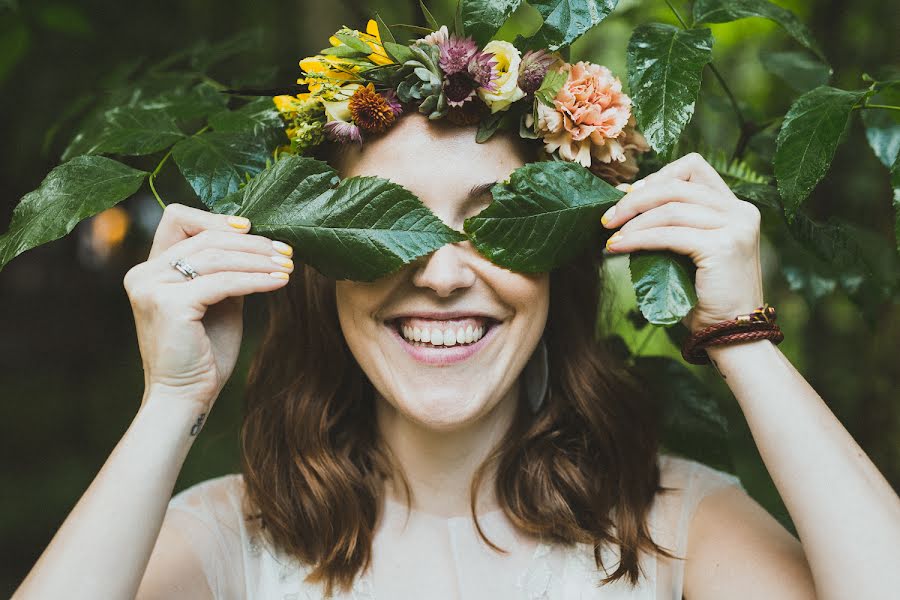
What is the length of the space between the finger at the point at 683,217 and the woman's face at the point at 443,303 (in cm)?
26

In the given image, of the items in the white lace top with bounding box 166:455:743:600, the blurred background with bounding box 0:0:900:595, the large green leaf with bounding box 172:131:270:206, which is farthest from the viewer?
the blurred background with bounding box 0:0:900:595

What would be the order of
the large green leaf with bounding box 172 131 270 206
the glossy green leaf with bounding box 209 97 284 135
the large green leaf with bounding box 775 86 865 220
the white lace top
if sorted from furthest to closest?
the white lace top
the glossy green leaf with bounding box 209 97 284 135
the large green leaf with bounding box 172 131 270 206
the large green leaf with bounding box 775 86 865 220

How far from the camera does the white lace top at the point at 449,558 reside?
1.73 metres

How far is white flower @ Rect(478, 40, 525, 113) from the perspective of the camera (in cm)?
144

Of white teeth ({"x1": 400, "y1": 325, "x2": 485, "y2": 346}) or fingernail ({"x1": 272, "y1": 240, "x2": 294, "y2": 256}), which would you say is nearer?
fingernail ({"x1": 272, "y1": 240, "x2": 294, "y2": 256})

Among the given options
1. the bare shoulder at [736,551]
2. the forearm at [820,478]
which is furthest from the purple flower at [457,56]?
the bare shoulder at [736,551]

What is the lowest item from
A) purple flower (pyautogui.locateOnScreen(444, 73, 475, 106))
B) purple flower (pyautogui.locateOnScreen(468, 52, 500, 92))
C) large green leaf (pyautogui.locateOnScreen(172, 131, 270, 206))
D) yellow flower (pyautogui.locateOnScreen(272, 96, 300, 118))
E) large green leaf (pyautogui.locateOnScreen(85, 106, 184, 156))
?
large green leaf (pyautogui.locateOnScreen(172, 131, 270, 206))

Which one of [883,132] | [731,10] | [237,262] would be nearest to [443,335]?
[237,262]

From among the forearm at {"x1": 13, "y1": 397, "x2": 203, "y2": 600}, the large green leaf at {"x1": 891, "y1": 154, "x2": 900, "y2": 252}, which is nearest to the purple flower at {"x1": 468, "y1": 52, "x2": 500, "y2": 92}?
the large green leaf at {"x1": 891, "y1": 154, "x2": 900, "y2": 252}

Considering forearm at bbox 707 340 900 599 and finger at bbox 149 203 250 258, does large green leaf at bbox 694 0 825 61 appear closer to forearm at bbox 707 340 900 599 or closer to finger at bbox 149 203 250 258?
forearm at bbox 707 340 900 599

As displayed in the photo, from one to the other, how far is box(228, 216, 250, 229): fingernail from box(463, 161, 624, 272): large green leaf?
0.40 metres

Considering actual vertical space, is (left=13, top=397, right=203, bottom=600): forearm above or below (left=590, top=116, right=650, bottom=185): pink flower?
below

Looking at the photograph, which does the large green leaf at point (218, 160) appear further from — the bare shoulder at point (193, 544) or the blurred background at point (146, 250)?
the bare shoulder at point (193, 544)

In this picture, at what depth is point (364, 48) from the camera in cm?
147
